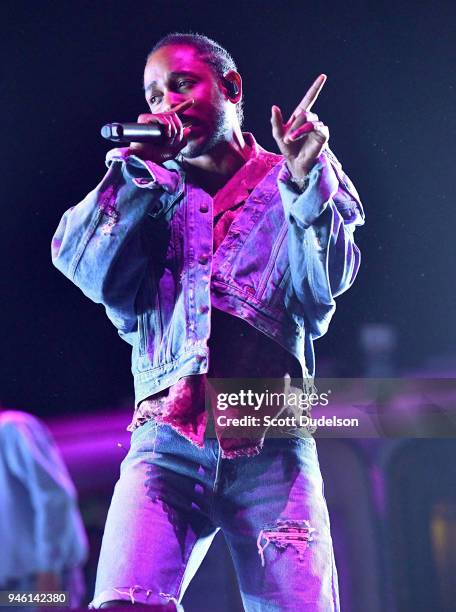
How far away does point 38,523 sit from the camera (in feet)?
6.56

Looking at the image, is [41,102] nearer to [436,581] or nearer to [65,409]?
[65,409]

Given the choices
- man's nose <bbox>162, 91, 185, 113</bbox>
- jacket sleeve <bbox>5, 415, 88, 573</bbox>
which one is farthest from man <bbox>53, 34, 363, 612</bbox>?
jacket sleeve <bbox>5, 415, 88, 573</bbox>

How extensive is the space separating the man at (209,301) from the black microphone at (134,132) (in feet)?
0.08

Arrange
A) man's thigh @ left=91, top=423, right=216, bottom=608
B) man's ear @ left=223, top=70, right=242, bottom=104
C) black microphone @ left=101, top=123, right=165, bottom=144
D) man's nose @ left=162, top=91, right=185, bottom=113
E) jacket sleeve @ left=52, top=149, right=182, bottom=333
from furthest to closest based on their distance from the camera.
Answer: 1. man's ear @ left=223, top=70, right=242, bottom=104
2. man's nose @ left=162, top=91, right=185, bottom=113
3. jacket sleeve @ left=52, top=149, right=182, bottom=333
4. black microphone @ left=101, top=123, right=165, bottom=144
5. man's thigh @ left=91, top=423, right=216, bottom=608

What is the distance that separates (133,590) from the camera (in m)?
1.57

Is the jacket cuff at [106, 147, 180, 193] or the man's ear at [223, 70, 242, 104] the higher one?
the man's ear at [223, 70, 242, 104]

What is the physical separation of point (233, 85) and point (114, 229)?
53cm

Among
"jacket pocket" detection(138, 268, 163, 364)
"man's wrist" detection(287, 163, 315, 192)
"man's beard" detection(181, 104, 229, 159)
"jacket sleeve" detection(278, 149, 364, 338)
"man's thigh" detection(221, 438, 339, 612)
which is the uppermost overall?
"man's beard" detection(181, 104, 229, 159)

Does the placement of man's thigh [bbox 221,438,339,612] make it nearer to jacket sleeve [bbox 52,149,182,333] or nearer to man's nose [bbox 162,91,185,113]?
jacket sleeve [bbox 52,149,182,333]

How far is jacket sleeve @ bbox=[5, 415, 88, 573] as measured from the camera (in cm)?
199

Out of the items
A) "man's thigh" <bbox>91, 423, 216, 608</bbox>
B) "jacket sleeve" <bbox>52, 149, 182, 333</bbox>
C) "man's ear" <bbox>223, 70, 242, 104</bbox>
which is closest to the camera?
"man's thigh" <bbox>91, 423, 216, 608</bbox>

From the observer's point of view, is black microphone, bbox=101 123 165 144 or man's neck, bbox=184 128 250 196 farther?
man's neck, bbox=184 128 250 196

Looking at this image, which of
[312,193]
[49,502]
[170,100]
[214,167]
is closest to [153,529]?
[49,502]

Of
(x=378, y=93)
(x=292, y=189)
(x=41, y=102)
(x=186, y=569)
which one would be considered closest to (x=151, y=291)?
(x=292, y=189)
